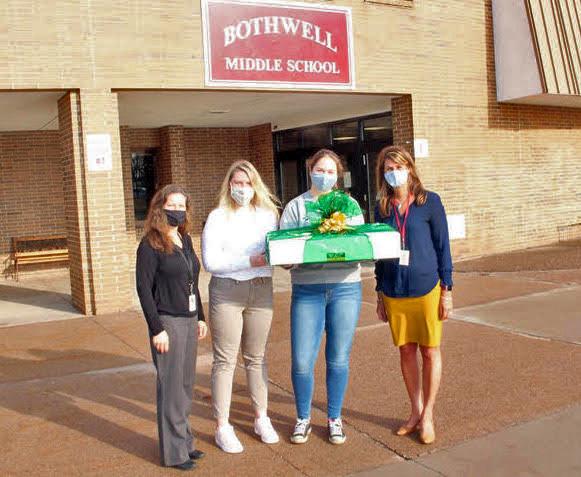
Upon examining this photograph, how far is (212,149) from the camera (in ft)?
50.0

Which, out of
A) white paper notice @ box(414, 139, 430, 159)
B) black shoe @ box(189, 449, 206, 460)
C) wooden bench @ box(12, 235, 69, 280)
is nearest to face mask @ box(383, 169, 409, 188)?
black shoe @ box(189, 449, 206, 460)

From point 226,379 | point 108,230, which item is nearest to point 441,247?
point 226,379

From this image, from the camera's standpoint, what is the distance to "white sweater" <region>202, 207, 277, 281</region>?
13.5 ft

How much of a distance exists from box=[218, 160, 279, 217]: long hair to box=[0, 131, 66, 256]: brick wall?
9.65 m

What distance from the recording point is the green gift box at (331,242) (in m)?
3.82

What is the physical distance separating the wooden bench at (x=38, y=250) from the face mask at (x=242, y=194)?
9.01m

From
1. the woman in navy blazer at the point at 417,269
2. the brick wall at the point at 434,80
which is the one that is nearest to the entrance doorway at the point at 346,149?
the brick wall at the point at 434,80

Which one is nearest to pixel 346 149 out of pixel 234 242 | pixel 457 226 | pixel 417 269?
pixel 457 226

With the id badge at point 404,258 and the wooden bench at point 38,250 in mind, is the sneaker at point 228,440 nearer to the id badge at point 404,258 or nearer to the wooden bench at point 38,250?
the id badge at point 404,258

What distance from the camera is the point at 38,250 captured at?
13.3 m

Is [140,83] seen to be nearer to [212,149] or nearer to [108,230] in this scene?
[108,230]

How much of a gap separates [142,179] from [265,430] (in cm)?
1109

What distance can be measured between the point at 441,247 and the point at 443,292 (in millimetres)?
277

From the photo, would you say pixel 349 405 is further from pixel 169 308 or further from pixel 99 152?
pixel 99 152
